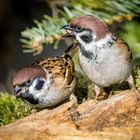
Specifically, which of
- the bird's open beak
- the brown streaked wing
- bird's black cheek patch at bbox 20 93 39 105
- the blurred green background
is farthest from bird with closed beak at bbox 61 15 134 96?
bird's black cheek patch at bbox 20 93 39 105

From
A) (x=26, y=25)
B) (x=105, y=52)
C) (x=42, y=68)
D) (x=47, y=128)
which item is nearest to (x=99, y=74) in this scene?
(x=105, y=52)

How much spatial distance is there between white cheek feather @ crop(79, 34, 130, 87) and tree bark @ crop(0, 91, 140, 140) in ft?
1.58

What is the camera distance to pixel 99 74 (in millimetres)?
3889

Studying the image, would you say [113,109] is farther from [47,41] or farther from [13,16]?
[13,16]

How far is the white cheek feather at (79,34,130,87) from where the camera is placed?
3.83 meters

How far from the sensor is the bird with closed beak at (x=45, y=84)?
12.9ft

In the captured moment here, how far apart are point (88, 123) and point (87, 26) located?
0.70 metres

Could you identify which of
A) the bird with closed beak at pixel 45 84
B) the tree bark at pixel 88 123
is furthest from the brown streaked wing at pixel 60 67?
the tree bark at pixel 88 123

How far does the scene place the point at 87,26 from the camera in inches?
147

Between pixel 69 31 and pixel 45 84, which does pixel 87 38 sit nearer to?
pixel 69 31

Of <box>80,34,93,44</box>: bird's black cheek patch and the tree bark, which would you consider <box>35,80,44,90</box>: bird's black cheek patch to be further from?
the tree bark

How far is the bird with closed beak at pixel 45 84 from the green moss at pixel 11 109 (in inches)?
3.2

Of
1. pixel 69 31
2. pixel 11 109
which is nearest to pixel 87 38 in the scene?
pixel 69 31

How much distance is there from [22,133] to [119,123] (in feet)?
1.72
